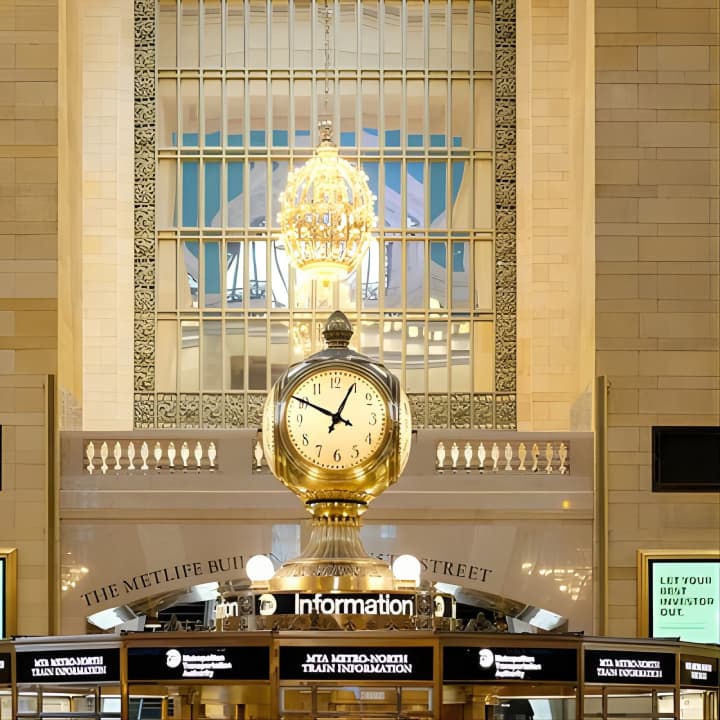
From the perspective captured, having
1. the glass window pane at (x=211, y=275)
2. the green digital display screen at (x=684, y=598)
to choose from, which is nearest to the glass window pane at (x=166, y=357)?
the glass window pane at (x=211, y=275)

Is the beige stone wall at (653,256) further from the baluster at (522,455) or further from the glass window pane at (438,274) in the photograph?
the glass window pane at (438,274)

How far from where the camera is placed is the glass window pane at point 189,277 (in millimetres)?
25703

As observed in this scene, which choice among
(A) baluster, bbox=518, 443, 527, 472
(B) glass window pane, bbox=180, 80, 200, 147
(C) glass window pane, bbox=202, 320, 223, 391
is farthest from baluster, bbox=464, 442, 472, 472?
(B) glass window pane, bbox=180, 80, 200, 147

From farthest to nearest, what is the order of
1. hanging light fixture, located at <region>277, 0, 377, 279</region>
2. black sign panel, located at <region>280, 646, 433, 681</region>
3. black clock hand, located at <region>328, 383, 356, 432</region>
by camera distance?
hanging light fixture, located at <region>277, 0, 377, 279</region>, black clock hand, located at <region>328, 383, 356, 432</region>, black sign panel, located at <region>280, 646, 433, 681</region>

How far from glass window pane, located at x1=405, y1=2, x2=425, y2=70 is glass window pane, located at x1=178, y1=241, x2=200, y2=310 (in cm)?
396

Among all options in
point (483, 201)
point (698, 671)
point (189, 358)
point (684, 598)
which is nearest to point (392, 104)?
point (483, 201)

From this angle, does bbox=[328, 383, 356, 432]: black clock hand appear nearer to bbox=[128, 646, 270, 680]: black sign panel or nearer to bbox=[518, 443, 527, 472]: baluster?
bbox=[128, 646, 270, 680]: black sign panel

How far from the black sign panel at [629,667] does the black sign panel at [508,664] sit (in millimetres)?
156

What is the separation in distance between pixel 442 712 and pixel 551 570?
43.1ft

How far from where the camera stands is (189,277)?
25766 mm

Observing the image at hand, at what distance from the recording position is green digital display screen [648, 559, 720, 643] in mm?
18656

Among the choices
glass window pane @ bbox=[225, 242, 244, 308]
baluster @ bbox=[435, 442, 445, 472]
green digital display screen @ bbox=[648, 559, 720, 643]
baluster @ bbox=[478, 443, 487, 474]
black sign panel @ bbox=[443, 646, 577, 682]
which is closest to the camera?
black sign panel @ bbox=[443, 646, 577, 682]

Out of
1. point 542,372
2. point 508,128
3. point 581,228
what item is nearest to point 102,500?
point 581,228

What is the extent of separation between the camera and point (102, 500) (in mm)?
18906
